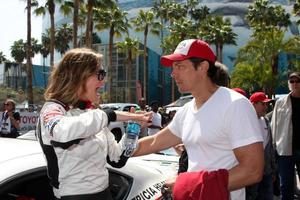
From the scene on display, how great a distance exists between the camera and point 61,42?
65.4 m

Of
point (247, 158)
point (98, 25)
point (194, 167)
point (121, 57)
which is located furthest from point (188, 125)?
point (121, 57)

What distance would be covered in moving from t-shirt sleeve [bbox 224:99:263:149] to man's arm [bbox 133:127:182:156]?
0.64m

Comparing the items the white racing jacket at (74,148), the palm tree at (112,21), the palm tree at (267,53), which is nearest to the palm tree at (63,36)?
the palm tree at (112,21)

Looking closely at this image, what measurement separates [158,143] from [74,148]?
67 cm

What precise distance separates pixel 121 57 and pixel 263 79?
2933cm

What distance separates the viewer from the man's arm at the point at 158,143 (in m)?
2.92

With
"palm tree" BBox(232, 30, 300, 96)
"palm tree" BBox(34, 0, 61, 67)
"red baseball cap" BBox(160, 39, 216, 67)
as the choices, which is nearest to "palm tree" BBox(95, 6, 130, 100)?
"palm tree" BBox(34, 0, 61, 67)

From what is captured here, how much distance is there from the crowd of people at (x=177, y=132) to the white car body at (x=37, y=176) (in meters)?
0.24

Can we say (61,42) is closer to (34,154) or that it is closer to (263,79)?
(263,79)

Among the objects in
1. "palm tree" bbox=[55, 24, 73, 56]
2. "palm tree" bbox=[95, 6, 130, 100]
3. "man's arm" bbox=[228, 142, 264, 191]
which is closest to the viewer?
"man's arm" bbox=[228, 142, 264, 191]

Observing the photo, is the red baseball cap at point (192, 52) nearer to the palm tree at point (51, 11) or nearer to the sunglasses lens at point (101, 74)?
the sunglasses lens at point (101, 74)

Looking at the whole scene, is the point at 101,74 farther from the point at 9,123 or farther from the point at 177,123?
the point at 9,123

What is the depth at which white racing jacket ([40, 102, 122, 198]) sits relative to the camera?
2.33 m

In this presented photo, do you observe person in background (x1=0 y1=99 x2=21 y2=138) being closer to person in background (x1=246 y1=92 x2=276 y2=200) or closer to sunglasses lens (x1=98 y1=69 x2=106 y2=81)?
person in background (x1=246 y1=92 x2=276 y2=200)
